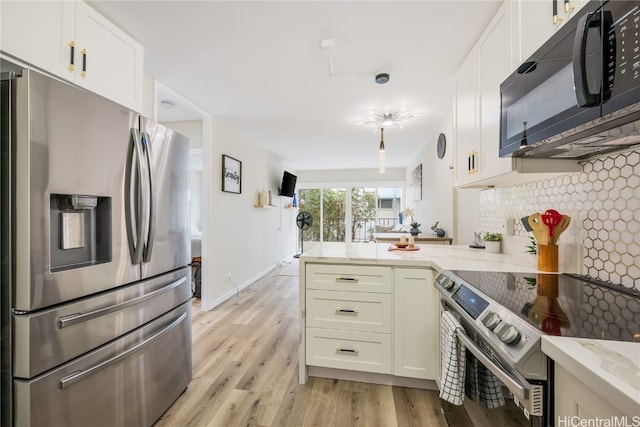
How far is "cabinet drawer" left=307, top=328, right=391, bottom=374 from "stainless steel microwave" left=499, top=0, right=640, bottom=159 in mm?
1373

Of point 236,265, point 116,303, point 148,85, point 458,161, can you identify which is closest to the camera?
point 116,303

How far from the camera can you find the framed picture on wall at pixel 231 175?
12.1ft

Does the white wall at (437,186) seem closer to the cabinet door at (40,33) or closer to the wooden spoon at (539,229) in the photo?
the wooden spoon at (539,229)

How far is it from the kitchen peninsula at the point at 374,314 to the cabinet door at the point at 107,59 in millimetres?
1582

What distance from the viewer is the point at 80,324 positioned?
111cm

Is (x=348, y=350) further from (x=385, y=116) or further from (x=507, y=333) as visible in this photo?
(x=385, y=116)

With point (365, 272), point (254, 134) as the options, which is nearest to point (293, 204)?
point (254, 134)

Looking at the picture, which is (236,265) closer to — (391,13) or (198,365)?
(198,365)

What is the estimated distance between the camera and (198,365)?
7.06 ft

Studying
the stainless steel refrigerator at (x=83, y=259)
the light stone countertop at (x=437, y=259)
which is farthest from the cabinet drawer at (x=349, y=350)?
the stainless steel refrigerator at (x=83, y=259)

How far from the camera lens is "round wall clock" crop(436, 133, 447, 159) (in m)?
3.48

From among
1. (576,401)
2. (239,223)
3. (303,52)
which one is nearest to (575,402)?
(576,401)

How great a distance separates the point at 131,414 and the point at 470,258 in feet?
6.96

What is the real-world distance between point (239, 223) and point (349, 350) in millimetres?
2899
